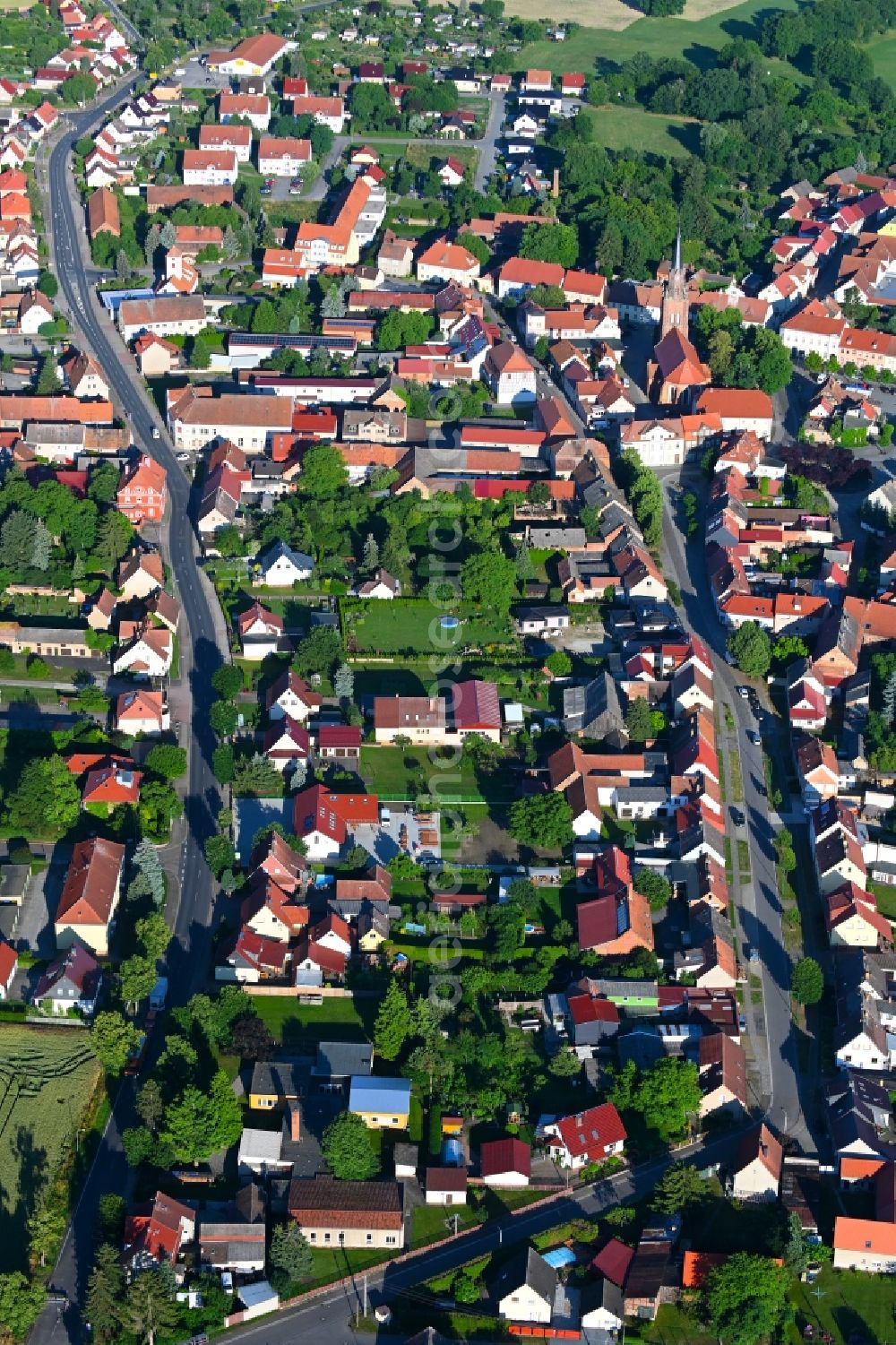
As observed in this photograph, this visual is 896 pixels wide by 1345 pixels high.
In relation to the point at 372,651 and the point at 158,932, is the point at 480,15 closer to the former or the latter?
the point at 372,651

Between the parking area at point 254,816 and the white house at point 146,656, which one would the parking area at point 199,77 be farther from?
the parking area at point 254,816

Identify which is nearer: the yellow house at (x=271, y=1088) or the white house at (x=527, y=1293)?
the white house at (x=527, y=1293)

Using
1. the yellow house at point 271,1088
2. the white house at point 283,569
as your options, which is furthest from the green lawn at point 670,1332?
the white house at point 283,569

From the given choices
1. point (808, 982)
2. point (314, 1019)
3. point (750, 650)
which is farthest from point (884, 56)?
point (314, 1019)

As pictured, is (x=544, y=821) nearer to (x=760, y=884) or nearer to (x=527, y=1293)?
(x=760, y=884)

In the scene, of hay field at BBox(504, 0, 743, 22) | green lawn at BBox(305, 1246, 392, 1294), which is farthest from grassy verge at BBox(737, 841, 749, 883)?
hay field at BBox(504, 0, 743, 22)
